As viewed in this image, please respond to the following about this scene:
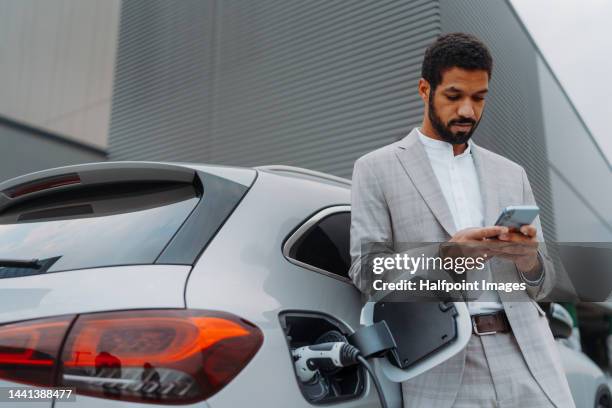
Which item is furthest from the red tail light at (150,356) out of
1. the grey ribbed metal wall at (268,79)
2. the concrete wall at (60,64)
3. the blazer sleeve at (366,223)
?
the concrete wall at (60,64)

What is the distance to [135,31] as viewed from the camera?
13617 millimetres

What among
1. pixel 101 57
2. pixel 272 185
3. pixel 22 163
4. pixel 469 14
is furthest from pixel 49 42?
pixel 272 185

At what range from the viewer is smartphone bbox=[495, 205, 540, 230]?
1074 millimetres

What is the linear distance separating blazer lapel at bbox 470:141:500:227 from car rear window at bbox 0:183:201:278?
0.73 m

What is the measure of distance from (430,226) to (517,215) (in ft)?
1.02

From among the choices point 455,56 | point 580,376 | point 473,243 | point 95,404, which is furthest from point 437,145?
point 580,376

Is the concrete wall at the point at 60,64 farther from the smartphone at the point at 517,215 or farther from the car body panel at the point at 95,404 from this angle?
the smartphone at the point at 517,215

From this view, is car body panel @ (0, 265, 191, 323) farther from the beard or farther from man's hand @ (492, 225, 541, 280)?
the beard

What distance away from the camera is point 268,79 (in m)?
10.6

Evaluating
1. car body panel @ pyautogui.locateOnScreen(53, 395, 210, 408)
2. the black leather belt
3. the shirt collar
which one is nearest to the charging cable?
the black leather belt

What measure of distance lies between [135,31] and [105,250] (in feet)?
44.7

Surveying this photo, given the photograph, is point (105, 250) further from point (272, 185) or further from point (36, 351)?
point (272, 185)

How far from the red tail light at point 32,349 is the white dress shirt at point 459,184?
3.06 feet

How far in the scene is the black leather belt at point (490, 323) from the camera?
51.8 inches
